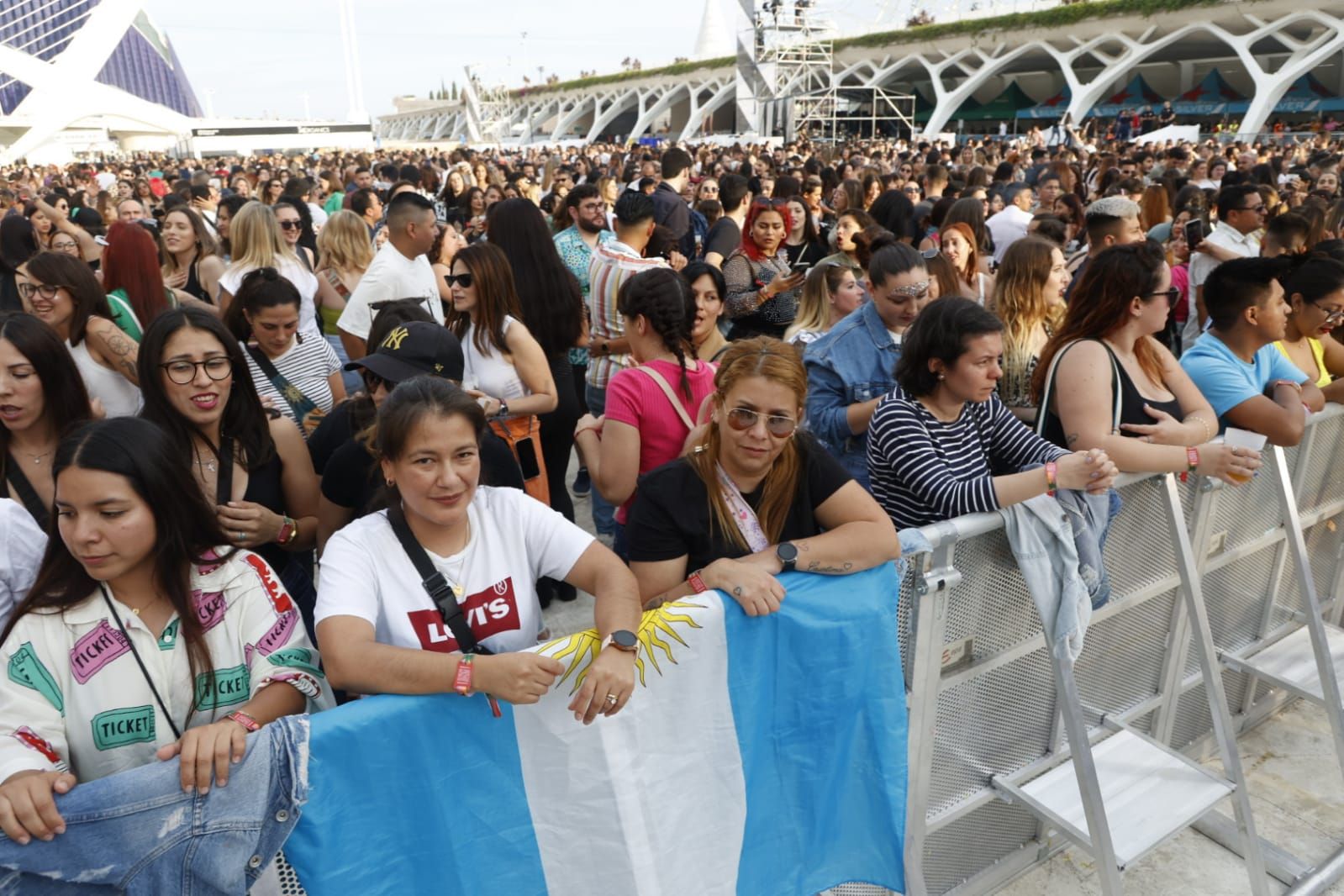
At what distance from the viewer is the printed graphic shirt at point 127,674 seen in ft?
5.37

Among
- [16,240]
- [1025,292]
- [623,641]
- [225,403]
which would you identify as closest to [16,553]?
[225,403]

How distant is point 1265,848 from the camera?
301 centimetres

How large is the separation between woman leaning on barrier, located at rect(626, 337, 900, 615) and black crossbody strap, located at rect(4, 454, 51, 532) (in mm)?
1619

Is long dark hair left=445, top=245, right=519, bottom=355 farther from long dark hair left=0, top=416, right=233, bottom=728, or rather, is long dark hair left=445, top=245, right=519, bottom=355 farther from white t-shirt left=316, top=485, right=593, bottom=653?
long dark hair left=0, top=416, right=233, bottom=728

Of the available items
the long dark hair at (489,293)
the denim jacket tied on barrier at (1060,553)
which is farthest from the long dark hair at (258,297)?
the denim jacket tied on barrier at (1060,553)

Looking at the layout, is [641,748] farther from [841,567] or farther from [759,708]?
[841,567]

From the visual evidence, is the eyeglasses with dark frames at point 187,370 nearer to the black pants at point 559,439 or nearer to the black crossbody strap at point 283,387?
the black crossbody strap at point 283,387

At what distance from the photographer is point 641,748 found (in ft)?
6.40

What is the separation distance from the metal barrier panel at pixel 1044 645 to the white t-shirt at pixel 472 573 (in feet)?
3.11

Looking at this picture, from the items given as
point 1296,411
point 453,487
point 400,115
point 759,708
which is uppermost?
point 400,115

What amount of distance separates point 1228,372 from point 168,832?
139 inches

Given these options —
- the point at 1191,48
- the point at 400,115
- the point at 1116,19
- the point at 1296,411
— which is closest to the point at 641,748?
the point at 1296,411

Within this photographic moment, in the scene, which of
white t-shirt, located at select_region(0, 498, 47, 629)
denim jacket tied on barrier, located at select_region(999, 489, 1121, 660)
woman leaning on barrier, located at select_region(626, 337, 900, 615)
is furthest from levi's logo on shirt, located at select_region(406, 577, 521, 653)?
denim jacket tied on barrier, located at select_region(999, 489, 1121, 660)

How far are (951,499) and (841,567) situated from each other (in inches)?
20.5
